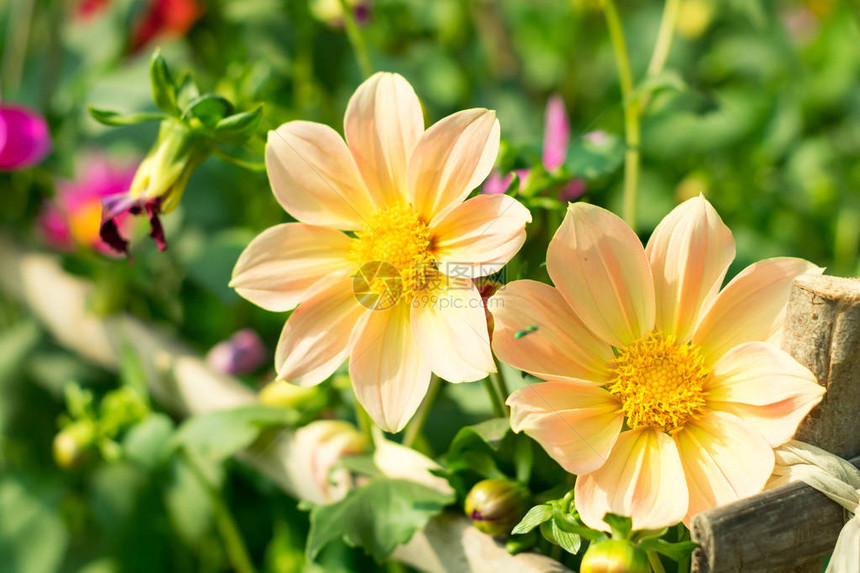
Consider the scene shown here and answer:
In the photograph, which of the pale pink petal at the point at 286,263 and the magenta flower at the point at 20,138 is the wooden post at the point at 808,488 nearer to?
the pale pink petal at the point at 286,263

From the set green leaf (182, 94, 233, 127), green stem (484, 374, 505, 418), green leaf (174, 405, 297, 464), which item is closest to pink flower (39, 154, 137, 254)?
green leaf (174, 405, 297, 464)

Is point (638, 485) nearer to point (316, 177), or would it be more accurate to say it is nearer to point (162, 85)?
point (316, 177)

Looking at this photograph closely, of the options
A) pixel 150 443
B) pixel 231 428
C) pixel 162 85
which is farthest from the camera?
pixel 150 443

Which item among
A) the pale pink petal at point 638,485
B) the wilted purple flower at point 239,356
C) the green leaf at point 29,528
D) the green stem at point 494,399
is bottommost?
the green leaf at point 29,528

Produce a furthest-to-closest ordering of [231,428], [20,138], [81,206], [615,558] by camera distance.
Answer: [81,206] → [20,138] → [231,428] → [615,558]

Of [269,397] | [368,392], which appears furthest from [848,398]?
[269,397]

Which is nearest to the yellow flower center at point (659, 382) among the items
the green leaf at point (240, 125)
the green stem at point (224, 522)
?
the green leaf at point (240, 125)

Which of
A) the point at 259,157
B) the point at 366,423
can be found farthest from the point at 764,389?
the point at 259,157

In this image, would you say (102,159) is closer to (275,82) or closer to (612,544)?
(275,82)
